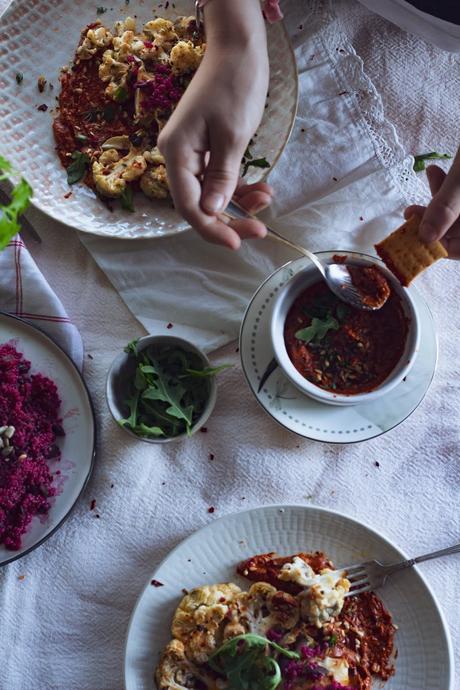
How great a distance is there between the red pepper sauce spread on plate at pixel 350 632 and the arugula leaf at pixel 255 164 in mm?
947

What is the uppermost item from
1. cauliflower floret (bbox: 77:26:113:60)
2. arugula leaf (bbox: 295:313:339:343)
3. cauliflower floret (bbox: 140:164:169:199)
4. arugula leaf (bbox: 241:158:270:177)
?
cauliflower floret (bbox: 77:26:113:60)

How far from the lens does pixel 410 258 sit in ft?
5.44

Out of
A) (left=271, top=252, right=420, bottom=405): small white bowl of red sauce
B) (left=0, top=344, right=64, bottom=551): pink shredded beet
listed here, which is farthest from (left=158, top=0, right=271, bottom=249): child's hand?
(left=0, top=344, right=64, bottom=551): pink shredded beet

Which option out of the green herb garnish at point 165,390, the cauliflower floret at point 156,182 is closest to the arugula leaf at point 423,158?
the cauliflower floret at point 156,182

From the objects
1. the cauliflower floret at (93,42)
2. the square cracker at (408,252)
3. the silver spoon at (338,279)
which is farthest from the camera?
the cauliflower floret at (93,42)

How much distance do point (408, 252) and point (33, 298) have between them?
0.94 m

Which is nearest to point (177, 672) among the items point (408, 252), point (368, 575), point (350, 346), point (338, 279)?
point (368, 575)

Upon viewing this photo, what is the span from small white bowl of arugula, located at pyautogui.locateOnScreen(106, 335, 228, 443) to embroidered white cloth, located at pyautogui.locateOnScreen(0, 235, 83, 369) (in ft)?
0.48

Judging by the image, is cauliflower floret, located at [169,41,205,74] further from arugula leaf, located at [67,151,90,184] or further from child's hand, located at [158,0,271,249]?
arugula leaf, located at [67,151,90,184]

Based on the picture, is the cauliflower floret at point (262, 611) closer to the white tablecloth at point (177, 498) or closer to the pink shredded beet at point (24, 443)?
the white tablecloth at point (177, 498)

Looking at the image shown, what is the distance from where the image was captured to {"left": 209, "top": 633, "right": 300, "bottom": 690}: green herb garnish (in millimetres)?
1604

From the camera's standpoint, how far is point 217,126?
5.21 ft

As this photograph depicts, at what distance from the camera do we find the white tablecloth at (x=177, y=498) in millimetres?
1808

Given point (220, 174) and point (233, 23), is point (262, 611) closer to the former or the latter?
point (220, 174)
